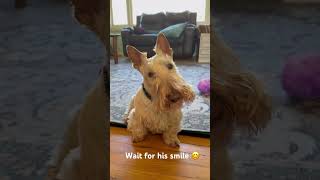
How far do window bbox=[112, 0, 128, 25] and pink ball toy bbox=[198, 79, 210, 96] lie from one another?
0.25 metres

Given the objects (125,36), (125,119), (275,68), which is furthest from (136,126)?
(275,68)

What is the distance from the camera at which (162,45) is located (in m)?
0.72

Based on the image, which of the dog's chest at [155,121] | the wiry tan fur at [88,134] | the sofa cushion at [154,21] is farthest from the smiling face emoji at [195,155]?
the sofa cushion at [154,21]

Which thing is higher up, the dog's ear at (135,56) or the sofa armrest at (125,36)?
the sofa armrest at (125,36)

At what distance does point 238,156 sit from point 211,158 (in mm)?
66

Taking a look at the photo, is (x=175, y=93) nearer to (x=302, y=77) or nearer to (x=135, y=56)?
(x=135, y=56)

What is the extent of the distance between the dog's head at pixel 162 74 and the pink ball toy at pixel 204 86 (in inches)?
1.1

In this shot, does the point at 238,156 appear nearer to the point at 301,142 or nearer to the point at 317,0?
the point at 301,142

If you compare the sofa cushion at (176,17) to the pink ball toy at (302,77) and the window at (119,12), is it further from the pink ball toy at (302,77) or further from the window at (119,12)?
the pink ball toy at (302,77)

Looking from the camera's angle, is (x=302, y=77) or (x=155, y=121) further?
(x=155, y=121)

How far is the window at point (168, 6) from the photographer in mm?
701

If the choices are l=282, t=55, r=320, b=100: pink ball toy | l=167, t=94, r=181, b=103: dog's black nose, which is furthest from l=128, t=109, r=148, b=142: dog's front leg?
l=282, t=55, r=320, b=100: pink ball toy

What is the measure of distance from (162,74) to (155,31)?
0.37 ft

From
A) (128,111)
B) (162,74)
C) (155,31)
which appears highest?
(155,31)
